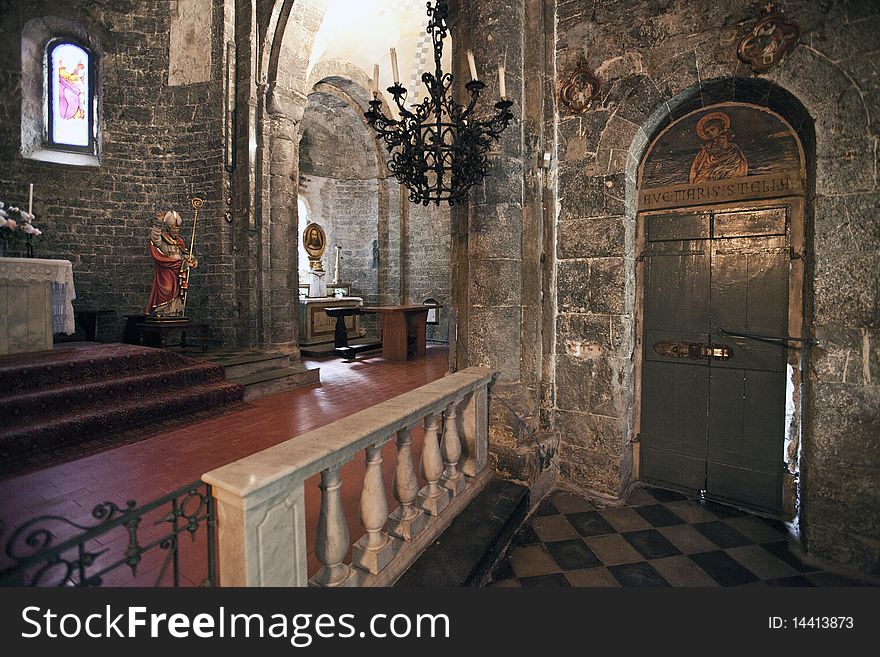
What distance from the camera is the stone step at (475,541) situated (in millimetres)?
2244

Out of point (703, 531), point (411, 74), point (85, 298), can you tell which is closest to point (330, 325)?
point (85, 298)

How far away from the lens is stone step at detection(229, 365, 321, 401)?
5.84 meters

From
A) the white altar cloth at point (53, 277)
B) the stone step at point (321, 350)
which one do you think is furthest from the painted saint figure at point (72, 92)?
the stone step at point (321, 350)

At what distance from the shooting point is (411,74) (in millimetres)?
10508

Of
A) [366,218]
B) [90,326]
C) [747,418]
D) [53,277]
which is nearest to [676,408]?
[747,418]

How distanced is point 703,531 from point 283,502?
2.79 metres

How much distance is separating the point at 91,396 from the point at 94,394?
0.11 ft

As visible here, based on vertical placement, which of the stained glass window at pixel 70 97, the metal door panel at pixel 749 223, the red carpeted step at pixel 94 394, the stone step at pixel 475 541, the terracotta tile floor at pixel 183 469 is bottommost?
the stone step at pixel 475 541

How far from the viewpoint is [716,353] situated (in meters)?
3.30

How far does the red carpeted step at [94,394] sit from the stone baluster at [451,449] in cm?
373

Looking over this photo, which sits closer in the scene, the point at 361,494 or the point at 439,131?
the point at 361,494

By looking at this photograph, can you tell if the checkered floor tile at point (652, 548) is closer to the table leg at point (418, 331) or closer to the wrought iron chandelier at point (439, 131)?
the wrought iron chandelier at point (439, 131)

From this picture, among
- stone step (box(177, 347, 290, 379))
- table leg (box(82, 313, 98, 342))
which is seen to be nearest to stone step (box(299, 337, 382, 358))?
stone step (box(177, 347, 290, 379))

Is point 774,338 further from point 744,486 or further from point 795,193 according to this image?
point 744,486
